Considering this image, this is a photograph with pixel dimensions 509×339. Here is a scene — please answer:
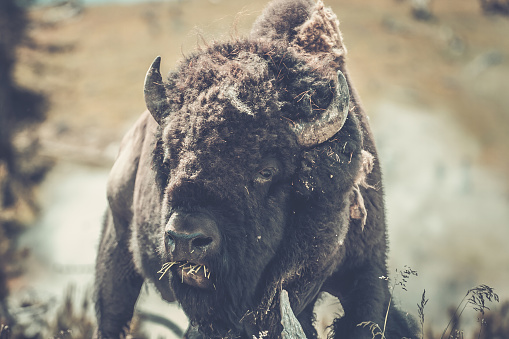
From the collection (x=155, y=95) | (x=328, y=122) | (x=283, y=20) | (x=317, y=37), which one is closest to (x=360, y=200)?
(x=328, y=122)

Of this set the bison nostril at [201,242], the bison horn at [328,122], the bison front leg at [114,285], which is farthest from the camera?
the bison front leg at [114,285]

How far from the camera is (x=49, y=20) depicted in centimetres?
1365

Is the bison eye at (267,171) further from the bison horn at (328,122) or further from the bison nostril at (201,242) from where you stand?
the bison nostril at (201,242)

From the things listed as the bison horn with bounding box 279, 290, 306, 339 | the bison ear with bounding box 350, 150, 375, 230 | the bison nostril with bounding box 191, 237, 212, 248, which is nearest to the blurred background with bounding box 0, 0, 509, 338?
the bison ear with bounding box 350, 150, 375, 230

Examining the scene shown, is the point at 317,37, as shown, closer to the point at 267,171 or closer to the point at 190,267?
the point at 267,171

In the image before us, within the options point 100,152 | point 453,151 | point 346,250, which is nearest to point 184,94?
point 346,250

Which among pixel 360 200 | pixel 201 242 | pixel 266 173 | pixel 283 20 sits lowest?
pixel 360 200

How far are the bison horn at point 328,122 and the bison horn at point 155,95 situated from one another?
0.89 m

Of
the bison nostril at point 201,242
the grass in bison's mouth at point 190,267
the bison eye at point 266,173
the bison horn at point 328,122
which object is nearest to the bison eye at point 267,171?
the bison eye at point 266,173

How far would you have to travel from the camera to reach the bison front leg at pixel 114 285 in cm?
433

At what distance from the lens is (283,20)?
3607mm

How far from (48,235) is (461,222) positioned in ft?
47.4

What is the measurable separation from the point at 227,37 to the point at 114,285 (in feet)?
8.11

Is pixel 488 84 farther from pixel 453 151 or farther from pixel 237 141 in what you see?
pixel 237 141
